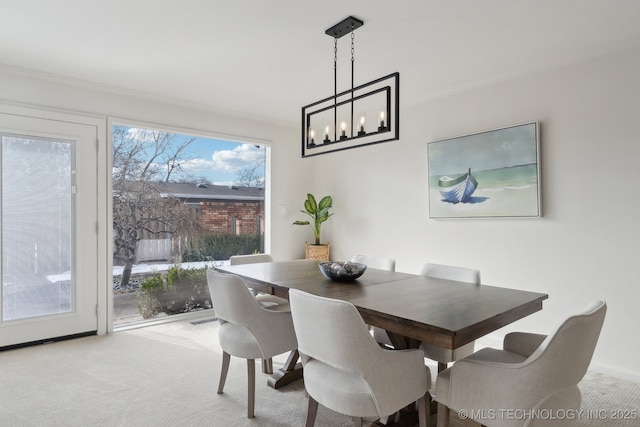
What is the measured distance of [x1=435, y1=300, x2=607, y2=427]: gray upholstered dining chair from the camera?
138cm

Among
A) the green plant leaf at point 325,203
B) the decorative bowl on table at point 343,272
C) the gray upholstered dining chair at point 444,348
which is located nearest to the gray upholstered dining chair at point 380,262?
the gray upholstered dining chair at point 444,348

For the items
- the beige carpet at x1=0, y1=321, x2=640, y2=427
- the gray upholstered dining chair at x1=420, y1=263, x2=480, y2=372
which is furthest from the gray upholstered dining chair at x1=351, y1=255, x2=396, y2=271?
the beige carpet at x1=0, y1=321, x2=640, y2=427

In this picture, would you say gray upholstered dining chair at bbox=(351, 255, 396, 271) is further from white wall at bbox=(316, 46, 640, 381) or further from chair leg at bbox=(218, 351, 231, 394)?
chair leg at bbox=(218, 351, 231, 394)

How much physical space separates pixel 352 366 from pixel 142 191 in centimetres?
339

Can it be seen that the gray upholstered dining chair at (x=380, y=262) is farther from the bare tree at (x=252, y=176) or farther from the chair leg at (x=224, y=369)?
the bare tree at (x=252, y=176)

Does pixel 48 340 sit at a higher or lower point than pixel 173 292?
lower

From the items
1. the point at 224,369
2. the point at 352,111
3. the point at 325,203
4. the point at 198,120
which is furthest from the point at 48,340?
the point at 352,111

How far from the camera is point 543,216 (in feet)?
10.5

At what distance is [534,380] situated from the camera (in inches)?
54.8

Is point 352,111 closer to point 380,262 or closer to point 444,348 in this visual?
point 380,262

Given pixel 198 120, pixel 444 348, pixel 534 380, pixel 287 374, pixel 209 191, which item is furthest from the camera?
pixel 209 191

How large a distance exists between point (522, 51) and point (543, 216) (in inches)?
53.9

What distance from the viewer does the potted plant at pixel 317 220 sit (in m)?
4.98

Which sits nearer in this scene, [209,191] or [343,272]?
Result: [343,272]
